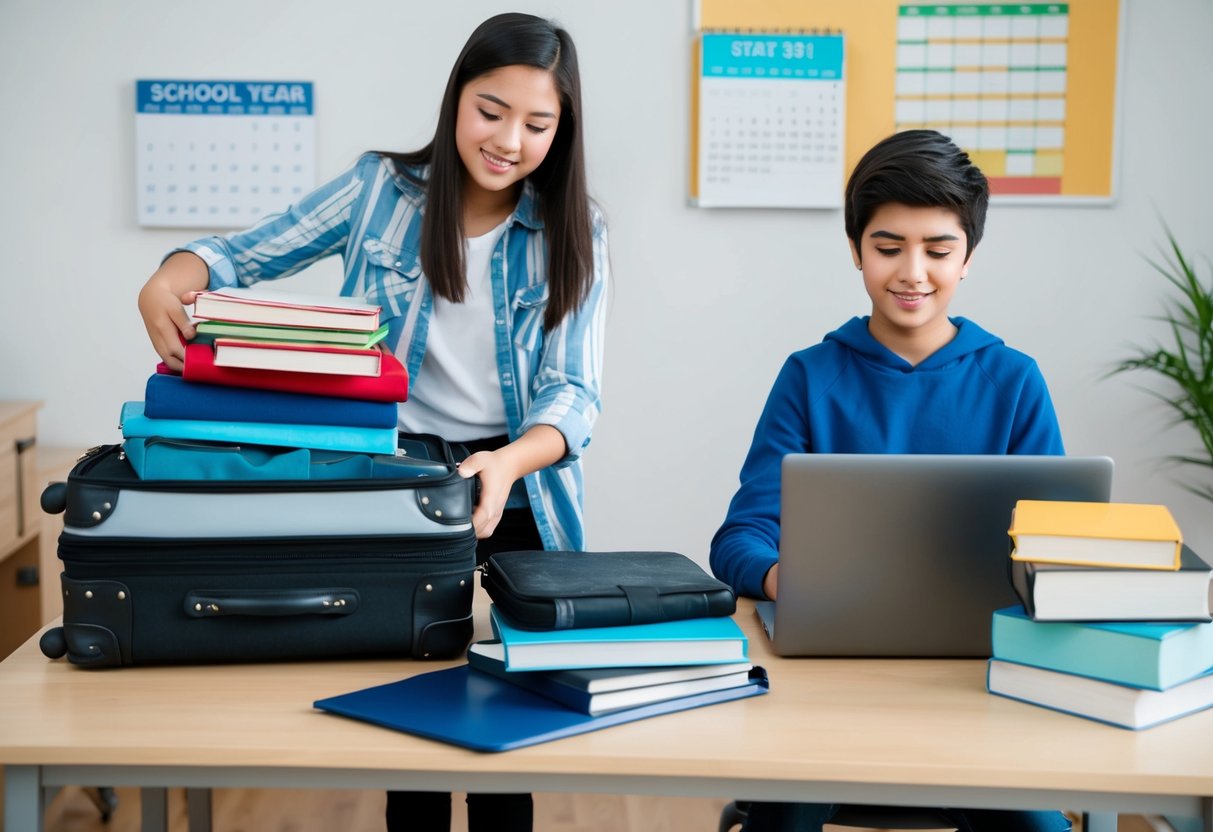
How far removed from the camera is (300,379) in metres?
1.28

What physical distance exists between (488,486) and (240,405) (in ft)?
0.95

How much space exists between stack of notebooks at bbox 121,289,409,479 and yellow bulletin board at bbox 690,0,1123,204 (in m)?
1.99

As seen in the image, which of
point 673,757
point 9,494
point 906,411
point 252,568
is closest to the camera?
point 673,757

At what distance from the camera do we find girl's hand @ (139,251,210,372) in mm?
1367

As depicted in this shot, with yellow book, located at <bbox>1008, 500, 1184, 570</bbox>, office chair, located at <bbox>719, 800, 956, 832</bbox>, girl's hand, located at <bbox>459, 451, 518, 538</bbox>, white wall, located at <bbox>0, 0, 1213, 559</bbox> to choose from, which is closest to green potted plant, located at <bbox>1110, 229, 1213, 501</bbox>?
white wall, located at <bbox>0, 0, 1213, 559</bbox>

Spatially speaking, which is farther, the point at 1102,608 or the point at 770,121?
the point at 770,121

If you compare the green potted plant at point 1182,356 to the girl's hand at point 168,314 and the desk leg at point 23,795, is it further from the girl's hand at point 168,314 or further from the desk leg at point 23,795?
the desk leg at point 23,795

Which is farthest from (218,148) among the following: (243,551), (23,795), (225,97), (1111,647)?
(1111,647)

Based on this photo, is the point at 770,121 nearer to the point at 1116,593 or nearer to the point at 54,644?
the point at 1116,593

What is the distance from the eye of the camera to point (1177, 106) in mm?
3150

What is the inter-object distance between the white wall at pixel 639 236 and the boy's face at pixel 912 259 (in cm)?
156

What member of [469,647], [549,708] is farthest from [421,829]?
[549,708]

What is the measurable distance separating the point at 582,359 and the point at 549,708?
652mm

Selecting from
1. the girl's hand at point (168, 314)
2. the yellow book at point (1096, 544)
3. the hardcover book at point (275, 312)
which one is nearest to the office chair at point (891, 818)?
the yellow book at point (1096, 544)
